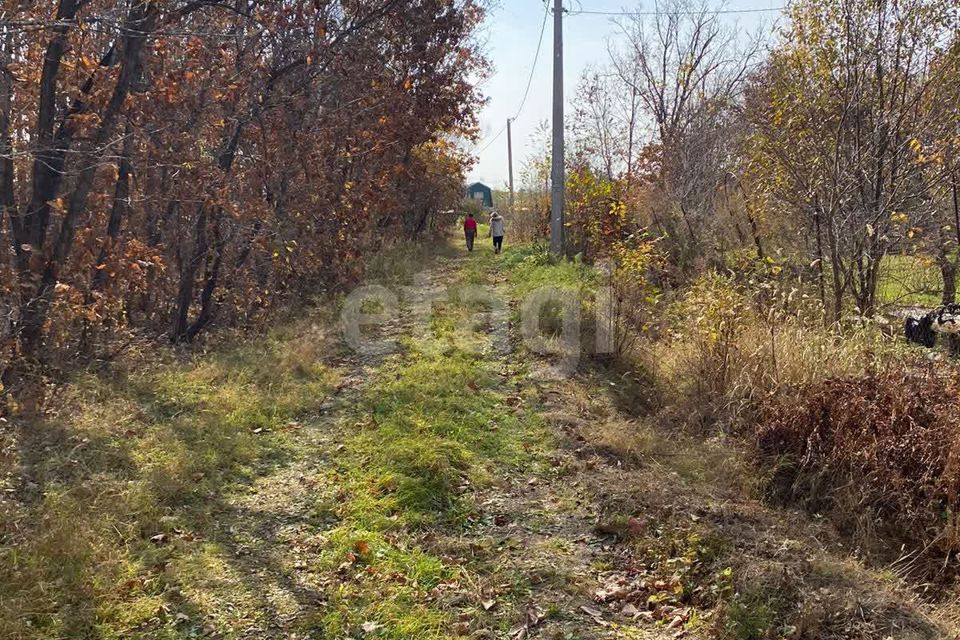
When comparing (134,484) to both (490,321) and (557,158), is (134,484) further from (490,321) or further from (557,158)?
(557,158)

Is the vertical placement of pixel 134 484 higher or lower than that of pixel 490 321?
lower

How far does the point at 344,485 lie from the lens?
172 inches

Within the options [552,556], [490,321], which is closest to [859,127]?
[490,321]

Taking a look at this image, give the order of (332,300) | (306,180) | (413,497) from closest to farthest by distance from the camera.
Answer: (413,497) < (306,180) < (332,300)

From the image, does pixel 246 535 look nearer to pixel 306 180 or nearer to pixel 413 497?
pixel 413 497

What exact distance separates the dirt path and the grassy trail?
13mm

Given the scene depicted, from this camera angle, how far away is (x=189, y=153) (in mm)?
7730

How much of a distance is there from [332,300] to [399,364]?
4.20m

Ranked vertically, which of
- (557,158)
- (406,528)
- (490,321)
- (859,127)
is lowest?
(406,528)

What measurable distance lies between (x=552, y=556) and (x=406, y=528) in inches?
36.3

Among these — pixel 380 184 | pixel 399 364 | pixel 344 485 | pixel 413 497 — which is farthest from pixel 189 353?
pixel 380 184

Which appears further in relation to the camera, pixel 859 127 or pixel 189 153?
pixel 189 153

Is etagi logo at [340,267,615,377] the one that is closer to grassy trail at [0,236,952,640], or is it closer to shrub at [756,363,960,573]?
grassy trail at [0,236,952,640]

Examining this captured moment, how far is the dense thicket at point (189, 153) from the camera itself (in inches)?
215
